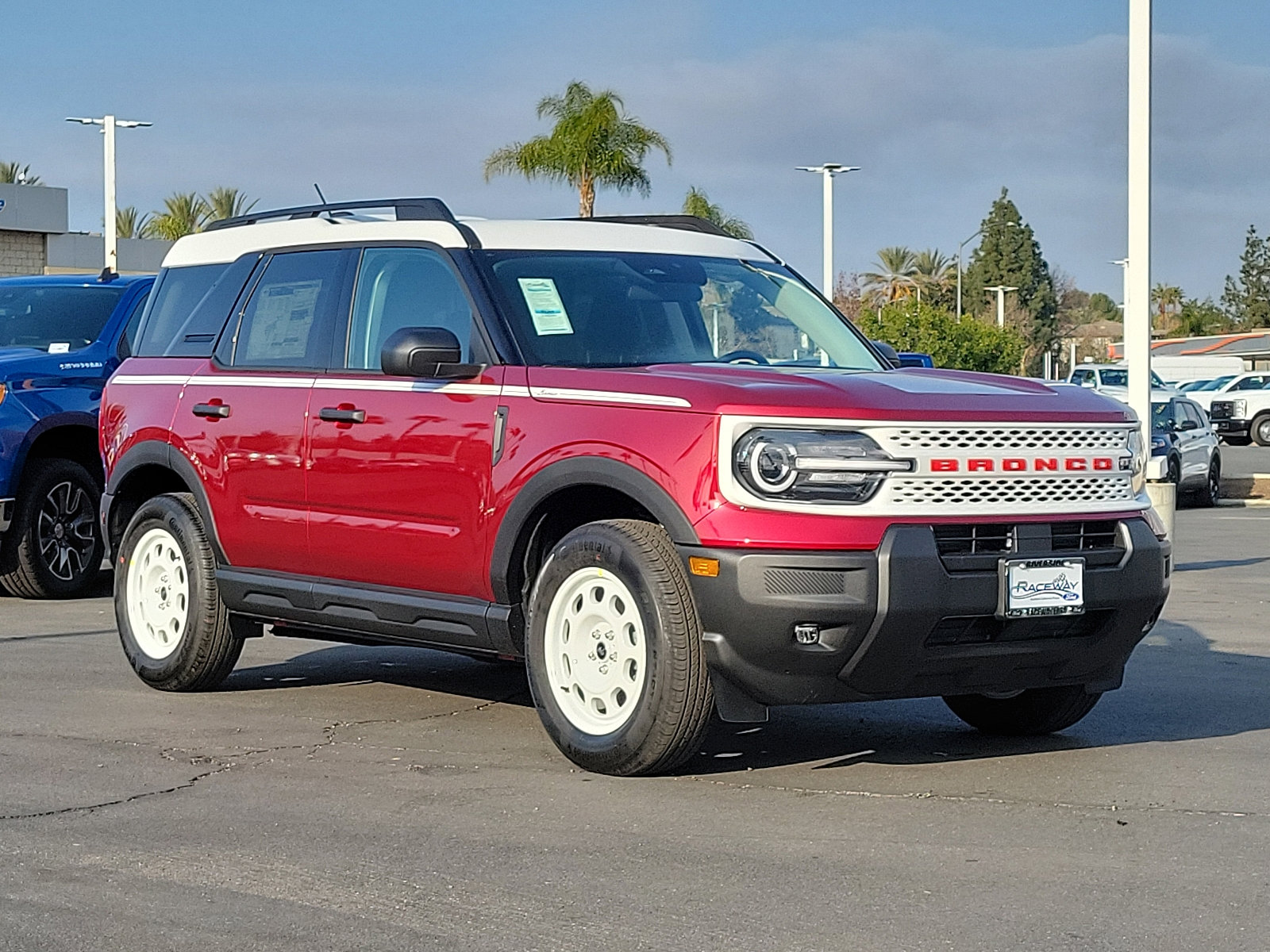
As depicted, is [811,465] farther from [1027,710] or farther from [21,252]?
[21,252]

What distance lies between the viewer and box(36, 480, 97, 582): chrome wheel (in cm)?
1204

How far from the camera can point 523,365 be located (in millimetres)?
6902

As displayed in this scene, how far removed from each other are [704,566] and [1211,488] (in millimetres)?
19553

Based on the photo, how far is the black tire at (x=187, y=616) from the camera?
8195 mm

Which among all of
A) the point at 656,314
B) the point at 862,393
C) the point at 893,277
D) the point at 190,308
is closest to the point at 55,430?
the point at 190,308

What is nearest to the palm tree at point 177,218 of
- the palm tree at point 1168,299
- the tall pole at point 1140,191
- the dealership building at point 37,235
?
the dealership building at point 37,235

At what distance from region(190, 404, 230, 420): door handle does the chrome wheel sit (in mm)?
4177

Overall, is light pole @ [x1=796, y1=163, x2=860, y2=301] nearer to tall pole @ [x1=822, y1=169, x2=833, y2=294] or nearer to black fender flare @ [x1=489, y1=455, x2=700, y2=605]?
tall pole @ [x1=822, y1=169, x2=833, y2=294]

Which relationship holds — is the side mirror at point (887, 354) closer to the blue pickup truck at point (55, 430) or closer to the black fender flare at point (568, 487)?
the black fender flare at point (568, 487)

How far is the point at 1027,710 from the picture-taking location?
24.0 ft

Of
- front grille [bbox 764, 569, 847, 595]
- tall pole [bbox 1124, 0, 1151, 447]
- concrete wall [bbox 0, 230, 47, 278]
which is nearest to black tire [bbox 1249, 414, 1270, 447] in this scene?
concrete wall [bbox 0, 230, 47, 278]

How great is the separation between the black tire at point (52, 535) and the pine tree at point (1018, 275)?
99.5 m

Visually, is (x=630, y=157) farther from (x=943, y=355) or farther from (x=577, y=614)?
(x=577, y=614)

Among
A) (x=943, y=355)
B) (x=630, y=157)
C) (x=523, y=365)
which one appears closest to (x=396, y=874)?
(x=523, y=365)
